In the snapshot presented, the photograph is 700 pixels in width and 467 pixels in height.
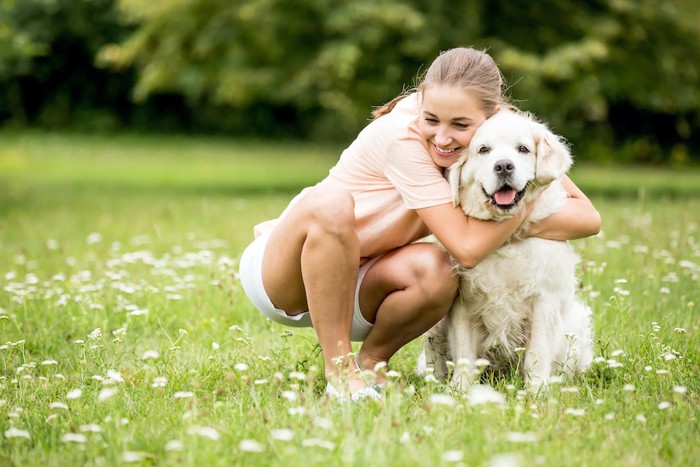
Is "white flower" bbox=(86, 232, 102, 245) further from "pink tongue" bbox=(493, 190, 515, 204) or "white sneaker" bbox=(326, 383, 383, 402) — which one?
"pink tongue" bbox=(493, 190, 515, 204)

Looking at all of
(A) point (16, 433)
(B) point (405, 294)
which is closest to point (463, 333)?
(B) point (405, 294)

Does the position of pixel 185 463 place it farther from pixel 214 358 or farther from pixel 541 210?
pixel 541 210

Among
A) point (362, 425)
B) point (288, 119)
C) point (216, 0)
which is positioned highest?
point (216, 0)

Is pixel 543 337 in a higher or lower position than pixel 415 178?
lower

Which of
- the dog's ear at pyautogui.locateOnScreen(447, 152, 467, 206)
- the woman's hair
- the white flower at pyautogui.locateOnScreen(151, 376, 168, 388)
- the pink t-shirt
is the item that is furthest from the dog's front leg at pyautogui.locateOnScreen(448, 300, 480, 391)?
the white flower at pyautogui.locateOnScreen(151, 376, 168, 388)

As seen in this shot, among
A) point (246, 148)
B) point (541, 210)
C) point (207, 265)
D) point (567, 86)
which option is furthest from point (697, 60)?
point (246, 148)

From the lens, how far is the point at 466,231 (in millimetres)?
3543

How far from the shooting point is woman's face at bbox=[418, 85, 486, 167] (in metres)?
3.46

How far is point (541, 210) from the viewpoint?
3.65 metres

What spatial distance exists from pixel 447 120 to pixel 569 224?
2.33ft

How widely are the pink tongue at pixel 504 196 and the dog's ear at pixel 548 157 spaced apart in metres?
0.18

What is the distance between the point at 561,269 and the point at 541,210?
266 millimetres

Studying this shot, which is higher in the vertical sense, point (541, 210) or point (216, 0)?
point (216, 0)

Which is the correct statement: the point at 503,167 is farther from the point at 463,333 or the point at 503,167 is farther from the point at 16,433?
the point at 16,433
